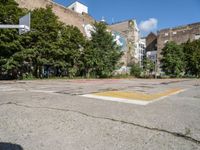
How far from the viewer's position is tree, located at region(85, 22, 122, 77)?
33.4 m

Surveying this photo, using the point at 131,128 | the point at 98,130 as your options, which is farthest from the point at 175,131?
the point at 98,130

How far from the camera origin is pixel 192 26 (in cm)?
6956

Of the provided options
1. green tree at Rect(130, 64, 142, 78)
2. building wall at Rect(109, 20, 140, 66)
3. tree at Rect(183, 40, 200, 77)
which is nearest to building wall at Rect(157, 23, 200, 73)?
building wall at Rect(109, 20, 140, 66)

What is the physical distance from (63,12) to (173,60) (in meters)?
22.4

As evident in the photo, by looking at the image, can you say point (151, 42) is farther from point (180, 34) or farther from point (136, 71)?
point (136, 71)

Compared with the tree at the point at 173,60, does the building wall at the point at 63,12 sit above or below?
above

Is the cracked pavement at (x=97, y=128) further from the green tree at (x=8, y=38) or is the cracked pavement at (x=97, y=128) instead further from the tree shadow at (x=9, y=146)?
the green tree at (x=8, y=38)

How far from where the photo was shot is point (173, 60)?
146 ft

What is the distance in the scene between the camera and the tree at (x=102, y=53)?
33.4m

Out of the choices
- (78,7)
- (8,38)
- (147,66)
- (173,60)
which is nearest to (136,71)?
(147,66)

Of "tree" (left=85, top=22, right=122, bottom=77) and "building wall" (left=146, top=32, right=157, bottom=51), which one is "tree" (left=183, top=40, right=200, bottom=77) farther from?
"building wall" (left=146, top=32, right=157, bottom=51)

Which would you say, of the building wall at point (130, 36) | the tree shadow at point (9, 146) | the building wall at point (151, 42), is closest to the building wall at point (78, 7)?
the building wall at point (130, 36)

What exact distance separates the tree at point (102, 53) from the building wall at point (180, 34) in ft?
118

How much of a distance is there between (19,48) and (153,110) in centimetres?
1735
